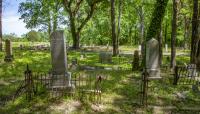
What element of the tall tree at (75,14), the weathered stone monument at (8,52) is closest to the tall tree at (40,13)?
the tall tree at (75,14)

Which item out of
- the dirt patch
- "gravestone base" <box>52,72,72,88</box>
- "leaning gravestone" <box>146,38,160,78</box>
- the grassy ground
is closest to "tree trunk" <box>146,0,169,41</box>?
"leaning gravestone" <box>146,38,160,78</box>

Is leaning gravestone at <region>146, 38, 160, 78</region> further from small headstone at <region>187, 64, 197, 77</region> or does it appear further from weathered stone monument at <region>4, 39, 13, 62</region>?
weathered stone monument at <region>4, 39, 13, 62</region>

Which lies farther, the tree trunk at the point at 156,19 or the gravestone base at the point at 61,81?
the tree trunk at the point at 156,19

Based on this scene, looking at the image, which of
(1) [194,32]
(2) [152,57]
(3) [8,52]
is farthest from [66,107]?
(3) [8,52]

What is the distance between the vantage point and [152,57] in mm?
16859

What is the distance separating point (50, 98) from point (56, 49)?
2.15 meters

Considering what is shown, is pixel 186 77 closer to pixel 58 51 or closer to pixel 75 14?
pixel 58 51

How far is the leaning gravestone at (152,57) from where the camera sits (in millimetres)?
16828

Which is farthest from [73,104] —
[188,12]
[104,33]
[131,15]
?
[104,33]

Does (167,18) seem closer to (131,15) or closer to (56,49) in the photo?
(131,15)

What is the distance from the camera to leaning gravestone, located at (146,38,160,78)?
16.8 meters

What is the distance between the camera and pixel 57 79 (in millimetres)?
13141

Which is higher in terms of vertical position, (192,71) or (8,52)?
(8,52)

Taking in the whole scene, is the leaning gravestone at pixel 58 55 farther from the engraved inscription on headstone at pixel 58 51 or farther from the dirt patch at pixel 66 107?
the dirt patch at pixel 66 107
